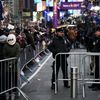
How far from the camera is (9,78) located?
12.3m

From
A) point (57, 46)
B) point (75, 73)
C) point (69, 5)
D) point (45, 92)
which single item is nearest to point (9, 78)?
point (75, 73)

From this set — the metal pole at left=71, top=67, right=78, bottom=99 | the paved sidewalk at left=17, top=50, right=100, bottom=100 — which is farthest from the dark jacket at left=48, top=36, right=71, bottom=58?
the metal pole at left=71, top=67, right=78, bottom=99

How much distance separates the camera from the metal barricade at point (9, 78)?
11.8 m

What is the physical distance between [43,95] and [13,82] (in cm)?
154

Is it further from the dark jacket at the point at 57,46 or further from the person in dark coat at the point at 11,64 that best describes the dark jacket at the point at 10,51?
the dark jacket at the point at 57,46

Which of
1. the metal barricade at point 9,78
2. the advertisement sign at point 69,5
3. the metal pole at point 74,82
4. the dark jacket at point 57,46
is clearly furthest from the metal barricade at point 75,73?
the advertisement sign at point 69,5

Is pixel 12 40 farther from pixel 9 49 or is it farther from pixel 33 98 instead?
pixel 33 98

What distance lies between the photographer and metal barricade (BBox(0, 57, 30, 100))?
11844mm

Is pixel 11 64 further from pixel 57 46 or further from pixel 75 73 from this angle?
pixel 57 46

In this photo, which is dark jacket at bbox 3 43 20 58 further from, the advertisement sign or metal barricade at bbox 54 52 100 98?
the advertisement sign

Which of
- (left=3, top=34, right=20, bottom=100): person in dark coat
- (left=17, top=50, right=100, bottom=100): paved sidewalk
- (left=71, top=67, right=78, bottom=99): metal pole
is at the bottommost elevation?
(left=17, top=50, right=100, bottom=100): paved sidewalk

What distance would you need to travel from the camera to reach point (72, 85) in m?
13.1

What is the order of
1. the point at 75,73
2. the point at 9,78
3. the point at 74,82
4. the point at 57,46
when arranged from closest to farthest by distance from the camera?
1. the point at 9,78
2. the point at 75,73
3. the point at 74,82
4. the point at 57,46

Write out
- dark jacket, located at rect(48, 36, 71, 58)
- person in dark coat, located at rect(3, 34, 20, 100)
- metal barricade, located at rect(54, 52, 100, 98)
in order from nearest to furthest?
person in dark coat, located at rect(3, 34, 20, 100) → metal barricade, located at rect(54, 52, 100, 98) → dark jacket, located at rect(48, 36, 71, 58)
